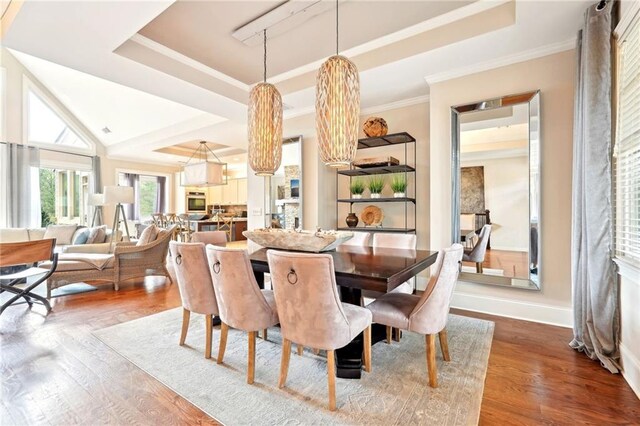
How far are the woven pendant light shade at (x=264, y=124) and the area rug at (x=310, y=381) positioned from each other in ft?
5.18

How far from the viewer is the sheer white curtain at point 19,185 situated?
561cm

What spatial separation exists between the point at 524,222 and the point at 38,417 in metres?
3.91

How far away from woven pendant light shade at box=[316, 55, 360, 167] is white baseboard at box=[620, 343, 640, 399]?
2195 mm

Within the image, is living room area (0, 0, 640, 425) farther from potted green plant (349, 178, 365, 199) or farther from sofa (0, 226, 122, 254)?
A: sofa (0, 226, 122, 254)

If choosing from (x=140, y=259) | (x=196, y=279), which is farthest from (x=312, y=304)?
(x=140, y=259)

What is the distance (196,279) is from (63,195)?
726 cm

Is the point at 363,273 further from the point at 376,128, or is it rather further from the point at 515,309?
the point at 376,128

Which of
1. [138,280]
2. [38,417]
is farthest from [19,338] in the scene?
[138,280]

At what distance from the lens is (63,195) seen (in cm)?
714

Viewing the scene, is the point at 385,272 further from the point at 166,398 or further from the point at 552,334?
the point at 552,334

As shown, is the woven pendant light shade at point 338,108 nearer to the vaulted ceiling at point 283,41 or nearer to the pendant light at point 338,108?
the pendant light at point 338,108

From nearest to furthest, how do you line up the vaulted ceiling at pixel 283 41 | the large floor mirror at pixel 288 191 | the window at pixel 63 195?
the vaulted ceiling at pixel 283 41 → the large floor mirror at pixel 288 191 → the window at pixel 63 195

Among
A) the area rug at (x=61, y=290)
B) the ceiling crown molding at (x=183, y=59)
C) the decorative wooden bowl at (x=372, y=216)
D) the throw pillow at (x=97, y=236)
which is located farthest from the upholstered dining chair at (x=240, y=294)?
the throw pillow at (x=97, y=236)

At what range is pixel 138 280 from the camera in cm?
468
